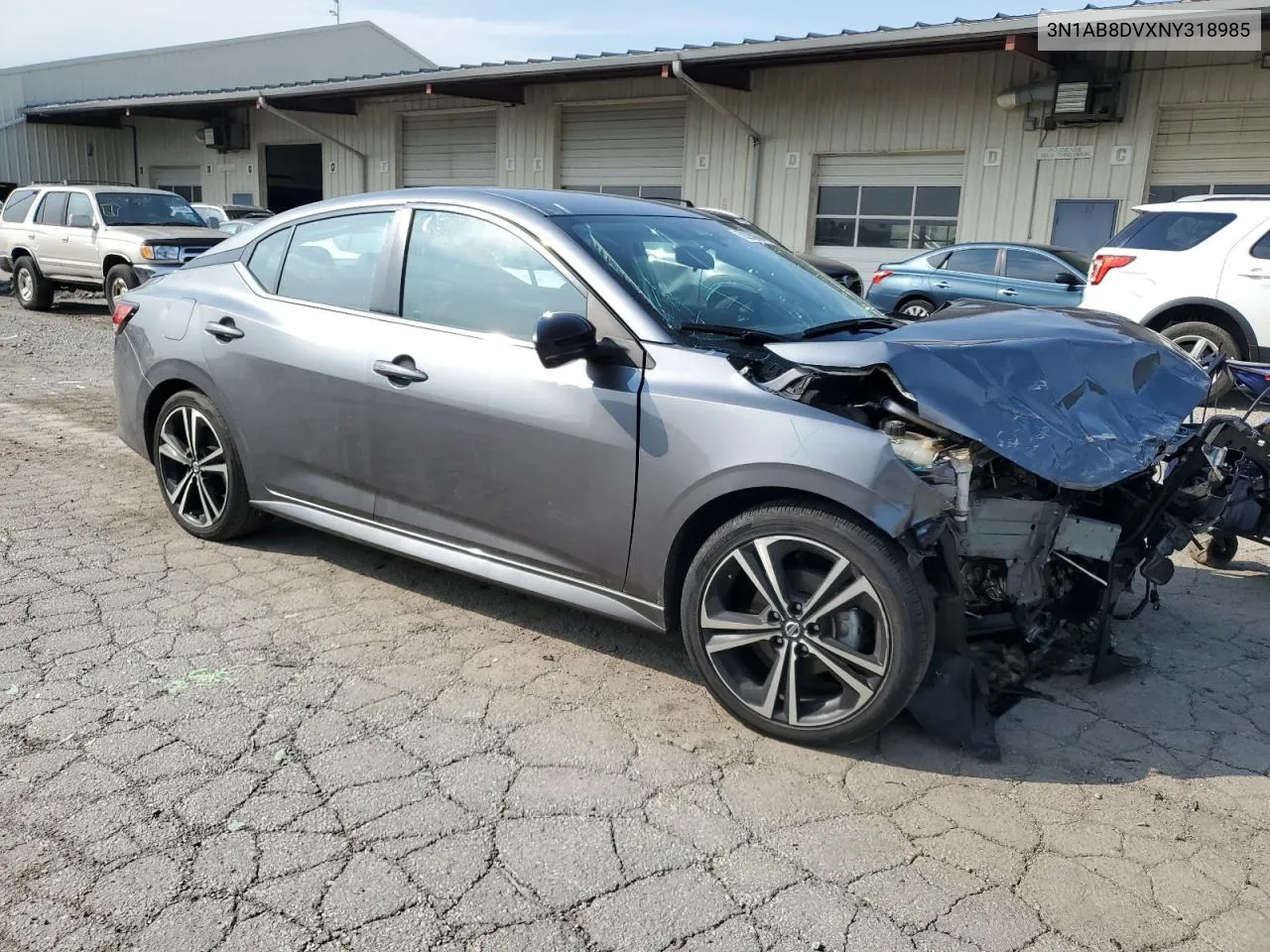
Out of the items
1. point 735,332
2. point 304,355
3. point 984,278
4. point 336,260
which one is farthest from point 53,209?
point 735,332

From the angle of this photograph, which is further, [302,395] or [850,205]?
[850,205]

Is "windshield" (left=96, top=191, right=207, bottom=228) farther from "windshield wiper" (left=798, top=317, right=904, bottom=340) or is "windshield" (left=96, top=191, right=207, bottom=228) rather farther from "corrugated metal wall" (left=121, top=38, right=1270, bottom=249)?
"windshield wiper" (left=798, top=317, right=904, bottom=340)

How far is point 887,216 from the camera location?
52.5ft

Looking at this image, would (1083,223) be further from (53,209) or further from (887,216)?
(53,209)

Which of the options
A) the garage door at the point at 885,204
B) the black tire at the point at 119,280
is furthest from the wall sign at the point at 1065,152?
the black tire at the point at 119,280

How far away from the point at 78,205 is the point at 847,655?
50.6 ft

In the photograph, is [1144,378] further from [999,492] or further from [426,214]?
[426,214]

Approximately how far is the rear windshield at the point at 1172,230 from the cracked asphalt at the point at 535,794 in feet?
20.6

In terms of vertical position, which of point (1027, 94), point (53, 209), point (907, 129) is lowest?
point (53, 209)

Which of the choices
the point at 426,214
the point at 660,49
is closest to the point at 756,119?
the point at 660,49

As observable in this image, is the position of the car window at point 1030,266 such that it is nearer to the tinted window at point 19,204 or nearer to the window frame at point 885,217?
the window frame at point 885,217

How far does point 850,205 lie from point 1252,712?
1403 centimetres

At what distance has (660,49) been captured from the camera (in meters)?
16.2

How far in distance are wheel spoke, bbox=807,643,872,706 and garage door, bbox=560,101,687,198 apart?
1607cm
